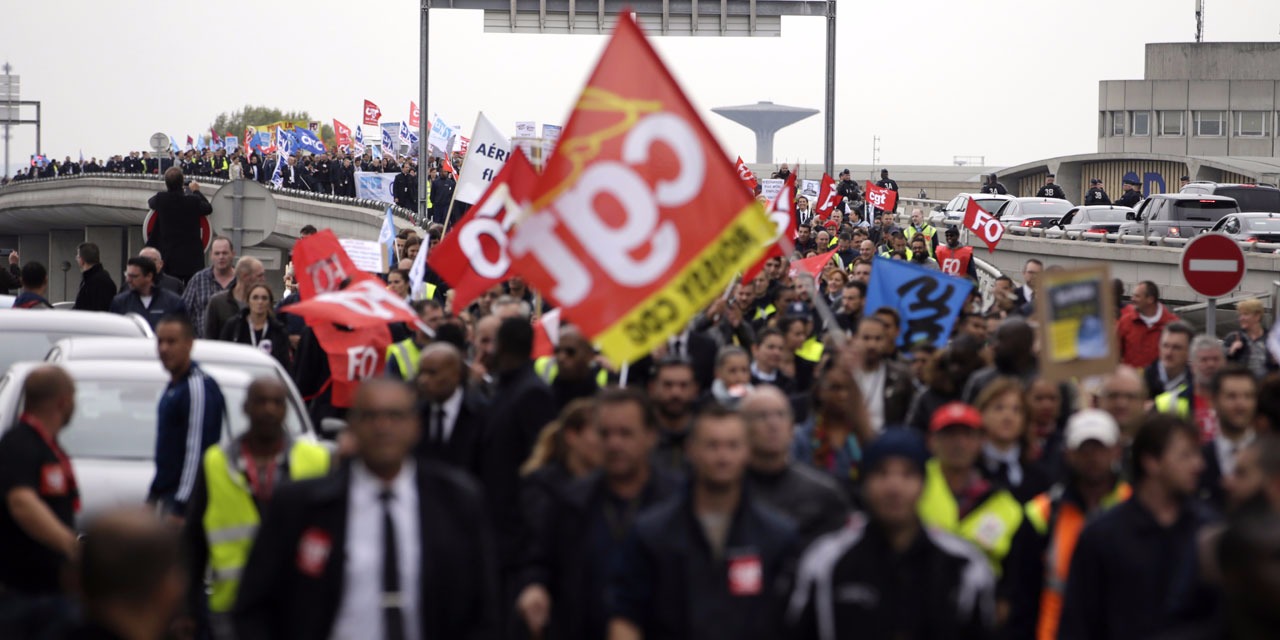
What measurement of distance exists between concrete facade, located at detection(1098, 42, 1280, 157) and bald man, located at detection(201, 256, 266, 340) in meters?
75.1

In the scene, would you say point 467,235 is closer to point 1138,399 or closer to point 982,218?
point 1138,399

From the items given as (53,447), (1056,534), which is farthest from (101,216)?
(1056,534)

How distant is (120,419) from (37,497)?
3360 millimetres

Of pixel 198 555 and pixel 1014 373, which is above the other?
pixel 1014 373

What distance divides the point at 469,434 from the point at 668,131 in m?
1.67

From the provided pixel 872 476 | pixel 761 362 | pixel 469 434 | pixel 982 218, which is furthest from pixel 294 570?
pixel 982 218

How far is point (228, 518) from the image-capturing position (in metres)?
7.31

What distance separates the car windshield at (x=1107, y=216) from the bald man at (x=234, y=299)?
28242 mm

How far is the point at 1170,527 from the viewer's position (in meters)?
6.14

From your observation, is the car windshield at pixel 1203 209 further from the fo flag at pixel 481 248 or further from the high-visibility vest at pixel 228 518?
the high-visibility vest at pixel 228 518

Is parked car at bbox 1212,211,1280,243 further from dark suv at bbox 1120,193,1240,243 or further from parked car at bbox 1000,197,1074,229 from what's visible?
parked car at bbox 1000,197,1074,229

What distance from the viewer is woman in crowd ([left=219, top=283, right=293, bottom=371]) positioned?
1389cm

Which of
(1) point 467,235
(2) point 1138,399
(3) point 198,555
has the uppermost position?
(1) point 467,235

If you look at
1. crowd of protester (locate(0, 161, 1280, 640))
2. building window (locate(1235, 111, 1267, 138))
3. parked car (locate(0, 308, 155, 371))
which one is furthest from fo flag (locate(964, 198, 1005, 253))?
building window (locate(1235, 111, 1267, 138))
